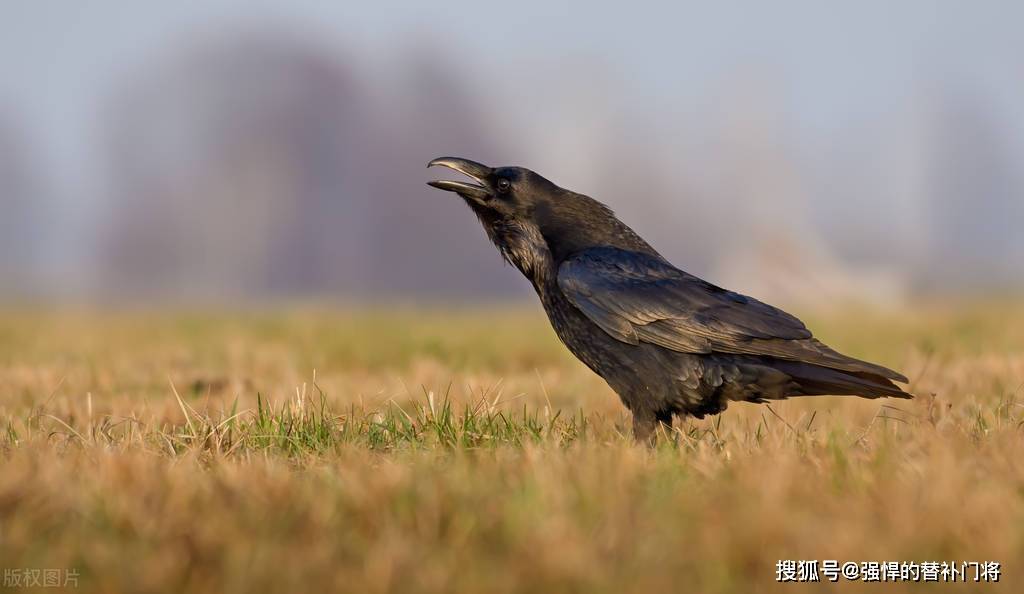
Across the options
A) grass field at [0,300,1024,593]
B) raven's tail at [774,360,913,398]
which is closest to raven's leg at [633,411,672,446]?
grass field at [0,300,1024,593]

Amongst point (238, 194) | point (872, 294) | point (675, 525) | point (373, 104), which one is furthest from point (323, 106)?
point (675, 525)

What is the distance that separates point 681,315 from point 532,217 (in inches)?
39.3

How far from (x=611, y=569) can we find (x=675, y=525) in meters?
0.34

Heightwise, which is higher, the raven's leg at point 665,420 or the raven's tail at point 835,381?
the raven's tail at point 835,381

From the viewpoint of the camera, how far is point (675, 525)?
2.66 m

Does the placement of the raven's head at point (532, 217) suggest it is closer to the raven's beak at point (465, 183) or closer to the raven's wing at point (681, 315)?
the raven's beak at point (465, 183)

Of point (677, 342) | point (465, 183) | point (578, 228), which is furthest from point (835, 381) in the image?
point (465, 183)

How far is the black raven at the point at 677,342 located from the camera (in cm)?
454

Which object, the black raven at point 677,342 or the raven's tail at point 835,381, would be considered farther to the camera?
the black raven at point 677,342

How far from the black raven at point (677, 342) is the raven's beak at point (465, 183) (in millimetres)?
563

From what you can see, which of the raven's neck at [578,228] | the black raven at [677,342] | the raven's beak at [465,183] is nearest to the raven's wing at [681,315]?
the black raven at [677,342]

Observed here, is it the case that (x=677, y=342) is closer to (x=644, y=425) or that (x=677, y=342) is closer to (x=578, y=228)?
(x=644, y=425)

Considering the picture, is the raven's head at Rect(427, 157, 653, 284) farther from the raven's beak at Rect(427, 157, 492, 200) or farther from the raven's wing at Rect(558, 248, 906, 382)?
the raven's wing at Rect(558, 248, 906, 382)

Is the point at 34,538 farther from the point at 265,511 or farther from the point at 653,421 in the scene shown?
the point at 653,421
